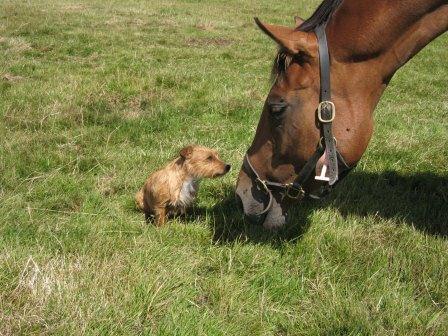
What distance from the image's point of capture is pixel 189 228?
15.1 ft

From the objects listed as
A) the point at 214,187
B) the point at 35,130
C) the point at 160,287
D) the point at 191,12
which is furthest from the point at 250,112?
the point at 191,12

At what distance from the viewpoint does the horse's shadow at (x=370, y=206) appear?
14.8ft

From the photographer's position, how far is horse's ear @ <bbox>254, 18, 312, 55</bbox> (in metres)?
3.17

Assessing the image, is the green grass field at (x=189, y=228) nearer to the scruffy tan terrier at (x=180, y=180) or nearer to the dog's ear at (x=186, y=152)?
the scruffy tan terrier at (x=180, y=180)

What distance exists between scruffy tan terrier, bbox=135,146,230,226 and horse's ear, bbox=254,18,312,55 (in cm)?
218

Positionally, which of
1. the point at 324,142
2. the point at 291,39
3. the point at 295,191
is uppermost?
the point at 291,39

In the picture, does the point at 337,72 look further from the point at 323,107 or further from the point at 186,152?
the point at 186,152

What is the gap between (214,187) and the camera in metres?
5.68

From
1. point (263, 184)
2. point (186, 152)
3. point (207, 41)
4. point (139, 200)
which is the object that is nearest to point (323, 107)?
point (263, 184)

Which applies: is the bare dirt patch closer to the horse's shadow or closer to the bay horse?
the horse's shadow

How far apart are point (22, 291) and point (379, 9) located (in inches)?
120

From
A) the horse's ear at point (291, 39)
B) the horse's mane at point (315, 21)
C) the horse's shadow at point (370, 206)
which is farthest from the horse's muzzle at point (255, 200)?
the horse's ear at point (291, 39)

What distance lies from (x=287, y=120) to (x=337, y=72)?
479mm

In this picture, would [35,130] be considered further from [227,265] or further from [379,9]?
[379,9]
